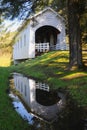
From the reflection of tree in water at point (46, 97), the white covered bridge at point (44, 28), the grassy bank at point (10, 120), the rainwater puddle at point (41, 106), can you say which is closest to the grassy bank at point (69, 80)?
the rainwater puddle at point (41, 106)

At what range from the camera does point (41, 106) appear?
12.7 meters

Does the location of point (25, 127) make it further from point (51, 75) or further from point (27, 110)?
point (51, 75)

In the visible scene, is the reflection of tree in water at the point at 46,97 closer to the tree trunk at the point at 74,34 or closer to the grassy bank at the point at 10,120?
the grassy bank at the point at 10,120

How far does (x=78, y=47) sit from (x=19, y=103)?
33.9 feet

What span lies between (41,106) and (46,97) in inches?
92.5

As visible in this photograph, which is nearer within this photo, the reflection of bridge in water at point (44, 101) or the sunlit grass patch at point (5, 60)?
the reflection of bridge in water at point (44, 101)

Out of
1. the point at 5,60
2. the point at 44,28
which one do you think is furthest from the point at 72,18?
the point at 5,60

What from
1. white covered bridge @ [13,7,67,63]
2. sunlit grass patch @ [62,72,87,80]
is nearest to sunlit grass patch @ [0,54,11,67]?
white covered bridge @ [13,7,67,63]

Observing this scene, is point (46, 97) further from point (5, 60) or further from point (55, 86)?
point (5, 60)

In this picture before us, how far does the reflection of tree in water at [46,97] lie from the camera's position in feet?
44.8

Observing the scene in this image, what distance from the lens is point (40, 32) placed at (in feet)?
142

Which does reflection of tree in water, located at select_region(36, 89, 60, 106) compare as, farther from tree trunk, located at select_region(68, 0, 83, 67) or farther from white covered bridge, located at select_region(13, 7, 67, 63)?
white covered bridge, located at select_region(13, 7, 67, 63)

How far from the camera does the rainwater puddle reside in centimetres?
991

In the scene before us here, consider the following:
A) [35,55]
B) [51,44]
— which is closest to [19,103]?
[35,55]
